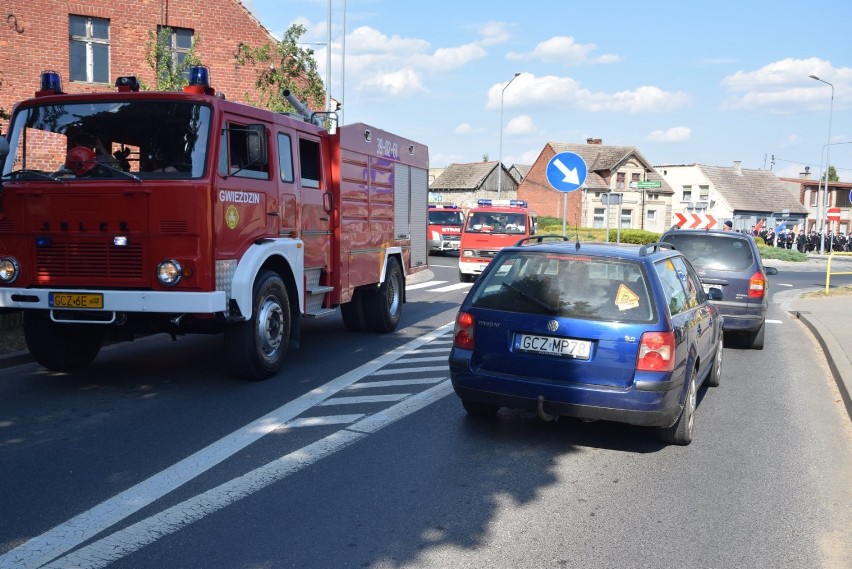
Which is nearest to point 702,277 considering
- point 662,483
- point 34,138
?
point 662,483

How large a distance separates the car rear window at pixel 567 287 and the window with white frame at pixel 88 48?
18.2 meters

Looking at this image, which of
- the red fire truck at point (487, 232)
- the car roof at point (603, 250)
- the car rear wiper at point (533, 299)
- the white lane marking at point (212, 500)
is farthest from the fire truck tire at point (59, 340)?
the red fire truck at point (487, 232)

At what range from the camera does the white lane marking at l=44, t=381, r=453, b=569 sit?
3.99 m

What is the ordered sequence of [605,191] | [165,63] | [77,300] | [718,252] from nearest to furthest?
[77,300], [718,252], [165,63], [605,191]

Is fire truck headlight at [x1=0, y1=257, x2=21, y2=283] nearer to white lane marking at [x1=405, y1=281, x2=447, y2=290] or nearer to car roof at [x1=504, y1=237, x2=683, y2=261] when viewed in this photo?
car roof at [x1=504, y1=237, x2=683, y2=261]

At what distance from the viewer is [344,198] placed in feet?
33.2

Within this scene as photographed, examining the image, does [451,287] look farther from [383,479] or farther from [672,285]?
[383,479]

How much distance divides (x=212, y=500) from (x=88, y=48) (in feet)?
64.1

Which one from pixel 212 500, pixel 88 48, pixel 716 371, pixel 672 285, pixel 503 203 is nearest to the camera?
pixel 212 500

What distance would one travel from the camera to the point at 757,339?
11539mm

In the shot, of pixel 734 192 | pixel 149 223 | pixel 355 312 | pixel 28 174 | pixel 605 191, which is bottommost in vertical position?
pixel 355 312

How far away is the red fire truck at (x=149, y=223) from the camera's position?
7117mm

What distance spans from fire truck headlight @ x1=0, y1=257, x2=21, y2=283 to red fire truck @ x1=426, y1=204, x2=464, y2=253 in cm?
2784

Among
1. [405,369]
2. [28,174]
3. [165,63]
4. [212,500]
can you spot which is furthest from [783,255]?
[212,500]
